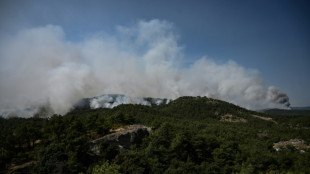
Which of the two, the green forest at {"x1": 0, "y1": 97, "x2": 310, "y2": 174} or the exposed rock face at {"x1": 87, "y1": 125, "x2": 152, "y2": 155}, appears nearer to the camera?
the green forest at {"x1": 0, "y1": 97, "x2": 310, "y2": 174}

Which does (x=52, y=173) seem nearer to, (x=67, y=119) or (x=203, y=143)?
(x=67, y=119)

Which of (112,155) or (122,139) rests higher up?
(122,139)

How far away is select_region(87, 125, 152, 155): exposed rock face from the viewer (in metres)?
55.3

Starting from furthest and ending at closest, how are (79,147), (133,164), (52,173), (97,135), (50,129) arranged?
(97,135)
(50,129)
(79,147)
(133,164)
(52,173)

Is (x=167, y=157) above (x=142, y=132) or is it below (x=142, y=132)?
below

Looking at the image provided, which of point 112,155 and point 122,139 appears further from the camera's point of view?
point 122,139

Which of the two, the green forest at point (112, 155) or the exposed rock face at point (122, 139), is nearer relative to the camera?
the green forest at point (112, 155)

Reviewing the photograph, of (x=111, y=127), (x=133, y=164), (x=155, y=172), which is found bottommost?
(x=155, y=172)

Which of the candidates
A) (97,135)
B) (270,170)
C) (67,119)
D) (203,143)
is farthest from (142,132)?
(270,170)

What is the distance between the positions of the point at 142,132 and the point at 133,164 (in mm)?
27606

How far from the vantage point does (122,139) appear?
205ft

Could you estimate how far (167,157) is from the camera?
54938 mm

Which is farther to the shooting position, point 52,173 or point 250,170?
point 250,170

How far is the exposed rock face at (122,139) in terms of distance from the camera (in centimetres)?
5527
